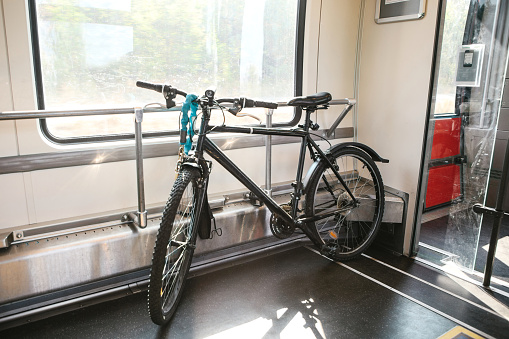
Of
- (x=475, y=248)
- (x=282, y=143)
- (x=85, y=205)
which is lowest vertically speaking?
(x=475, y=248)

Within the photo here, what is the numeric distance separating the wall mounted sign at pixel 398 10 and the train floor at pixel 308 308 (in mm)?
2112

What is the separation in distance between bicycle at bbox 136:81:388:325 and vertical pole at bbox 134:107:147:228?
291 millimetres

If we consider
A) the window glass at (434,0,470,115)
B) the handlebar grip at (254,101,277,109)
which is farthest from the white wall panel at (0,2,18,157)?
the window glass at (434,0,470,115)

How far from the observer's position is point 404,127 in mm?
3729

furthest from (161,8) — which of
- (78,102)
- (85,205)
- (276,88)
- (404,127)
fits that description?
(404,127)

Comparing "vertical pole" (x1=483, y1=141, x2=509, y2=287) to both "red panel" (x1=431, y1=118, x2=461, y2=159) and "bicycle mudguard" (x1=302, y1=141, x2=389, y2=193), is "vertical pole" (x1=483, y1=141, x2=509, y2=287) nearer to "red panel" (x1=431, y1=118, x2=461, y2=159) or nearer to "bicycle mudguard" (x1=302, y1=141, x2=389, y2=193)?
"red panel" (x1=431, y1=118, x2=461, y2=159)

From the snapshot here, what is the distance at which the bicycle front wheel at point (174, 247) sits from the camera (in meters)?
2.38

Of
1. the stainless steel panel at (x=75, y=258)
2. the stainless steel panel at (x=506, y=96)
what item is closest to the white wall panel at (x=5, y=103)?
the stainless steel panel at (x=75, y=258)

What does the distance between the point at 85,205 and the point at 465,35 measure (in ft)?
10.3

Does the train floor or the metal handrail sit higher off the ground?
the metal handrail

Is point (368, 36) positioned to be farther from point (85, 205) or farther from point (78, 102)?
point (85, 205)

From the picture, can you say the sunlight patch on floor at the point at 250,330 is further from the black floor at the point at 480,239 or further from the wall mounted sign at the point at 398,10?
the wall mounted sign at the point at 398,10

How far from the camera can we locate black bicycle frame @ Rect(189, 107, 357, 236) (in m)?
2.60

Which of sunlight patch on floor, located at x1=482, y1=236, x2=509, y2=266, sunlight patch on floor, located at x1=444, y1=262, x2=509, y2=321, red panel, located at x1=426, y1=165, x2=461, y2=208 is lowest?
sunlight patch on floor, located at x1=444, y1=262, x2=509, y2=321
